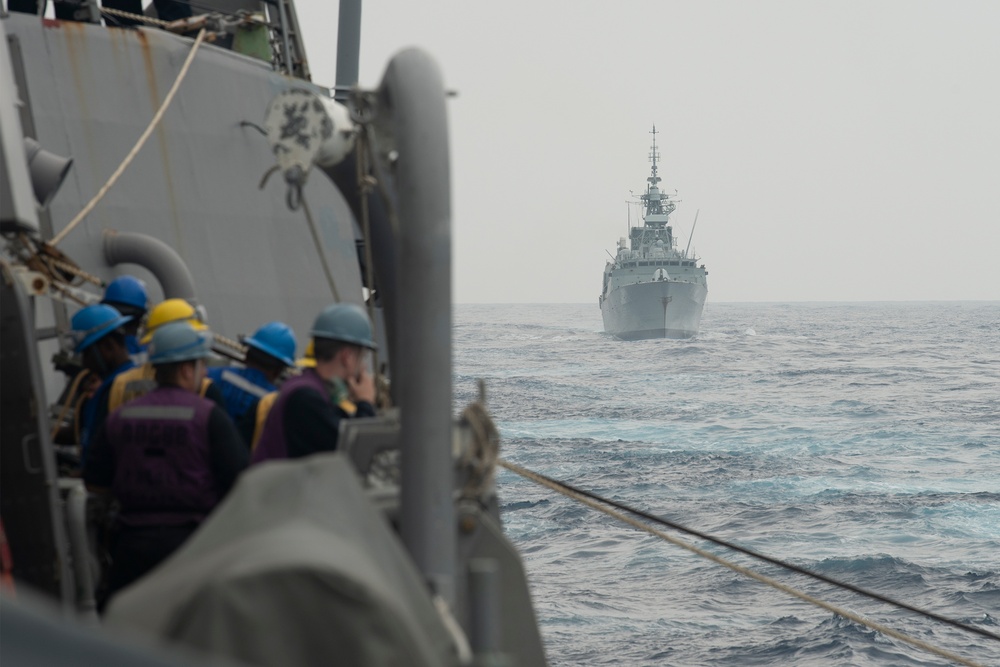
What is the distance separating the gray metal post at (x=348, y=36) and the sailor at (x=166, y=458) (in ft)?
34.0

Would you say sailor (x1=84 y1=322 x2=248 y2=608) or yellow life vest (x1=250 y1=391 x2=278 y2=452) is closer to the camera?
sailor (x1=84 y1=322 x2=248 y2=608)

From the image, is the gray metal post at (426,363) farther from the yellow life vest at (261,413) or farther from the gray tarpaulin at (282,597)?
the yellow life vest at (261,413)

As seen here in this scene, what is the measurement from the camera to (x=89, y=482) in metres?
3.81

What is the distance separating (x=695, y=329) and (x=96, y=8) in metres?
68.7

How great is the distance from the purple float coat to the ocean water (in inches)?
336

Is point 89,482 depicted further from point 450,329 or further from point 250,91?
point 250,91

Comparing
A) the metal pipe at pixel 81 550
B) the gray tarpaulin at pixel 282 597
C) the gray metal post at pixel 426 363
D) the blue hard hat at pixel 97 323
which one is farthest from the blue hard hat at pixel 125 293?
the gray tarpaulin at pixel 282 597

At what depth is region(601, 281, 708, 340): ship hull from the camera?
71.5 meters

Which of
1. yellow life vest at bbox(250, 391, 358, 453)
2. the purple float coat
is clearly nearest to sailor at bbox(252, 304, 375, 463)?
the purple float coat

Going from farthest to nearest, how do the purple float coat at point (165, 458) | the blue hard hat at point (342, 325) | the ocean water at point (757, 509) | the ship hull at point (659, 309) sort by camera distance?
the ship hull at point (659, 309) < the ocean water at point (757, 509) < the blue hard hat at point (342, 325) < the purple float coat at point (165, 458)

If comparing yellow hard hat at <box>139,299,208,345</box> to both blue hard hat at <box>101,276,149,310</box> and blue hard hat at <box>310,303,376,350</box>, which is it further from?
blue hard hat at <box>101,276,149,310</box>

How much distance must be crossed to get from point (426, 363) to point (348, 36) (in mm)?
11613

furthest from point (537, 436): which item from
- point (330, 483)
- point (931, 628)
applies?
point (330, 483)

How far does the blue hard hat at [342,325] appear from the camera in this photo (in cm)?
382
